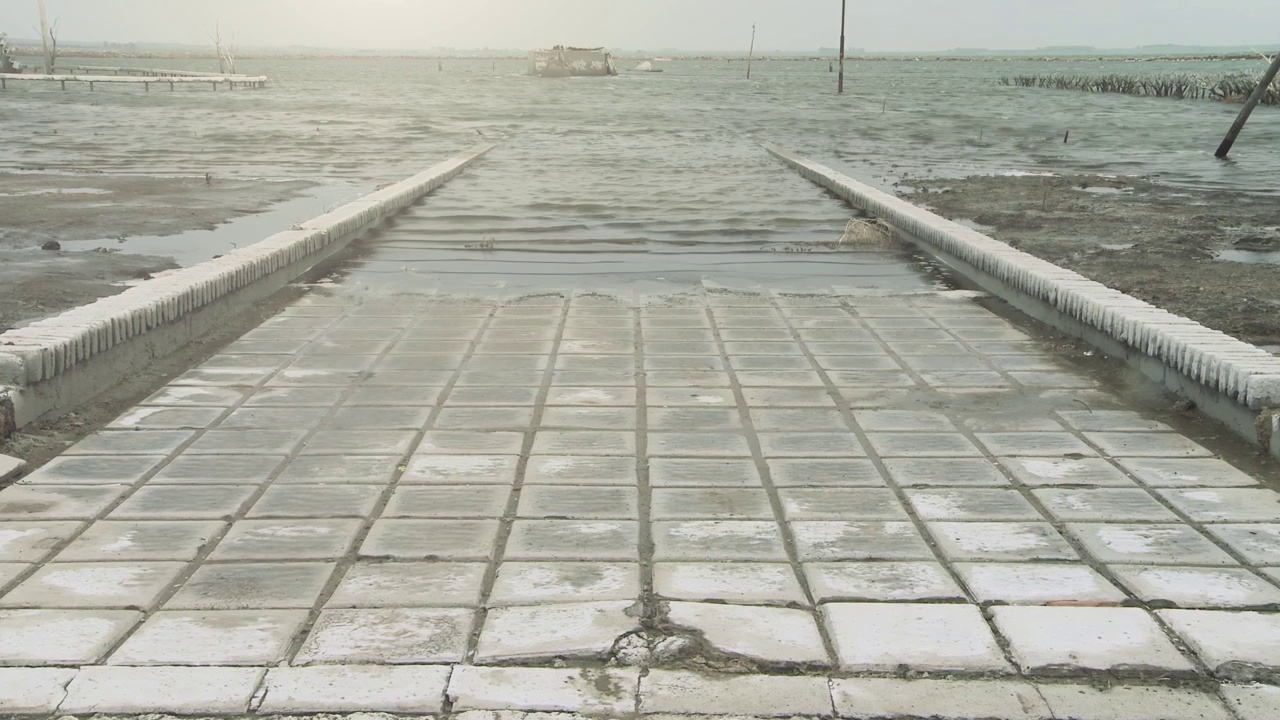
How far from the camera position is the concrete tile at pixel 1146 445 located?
432 cm

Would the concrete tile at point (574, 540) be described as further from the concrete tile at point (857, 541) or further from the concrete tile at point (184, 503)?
the concrete tile at point (184, 503)

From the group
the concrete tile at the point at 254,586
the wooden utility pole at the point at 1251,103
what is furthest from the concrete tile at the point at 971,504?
the wooden utility pole at the point at 1251,103

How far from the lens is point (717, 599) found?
312cm

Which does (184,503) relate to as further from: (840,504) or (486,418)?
(840,504)

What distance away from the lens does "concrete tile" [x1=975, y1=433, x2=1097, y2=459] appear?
170 inches

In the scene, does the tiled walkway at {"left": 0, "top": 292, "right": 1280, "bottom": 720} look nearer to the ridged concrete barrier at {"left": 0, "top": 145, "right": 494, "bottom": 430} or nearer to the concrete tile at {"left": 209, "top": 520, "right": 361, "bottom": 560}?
the concrete tile at {"left": 209, "top": 520, "right": 361, "bottom": 560}

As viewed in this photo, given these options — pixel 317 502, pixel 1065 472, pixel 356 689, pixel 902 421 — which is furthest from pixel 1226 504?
pixel 317 502

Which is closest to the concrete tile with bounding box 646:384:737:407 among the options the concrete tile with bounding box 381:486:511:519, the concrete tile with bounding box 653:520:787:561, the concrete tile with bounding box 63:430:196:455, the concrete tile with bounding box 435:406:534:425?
the concrete tile with bounding box 435:406:534:425

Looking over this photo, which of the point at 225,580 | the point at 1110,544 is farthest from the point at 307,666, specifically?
the point at 1110,544

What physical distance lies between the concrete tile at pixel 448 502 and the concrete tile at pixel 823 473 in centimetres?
56

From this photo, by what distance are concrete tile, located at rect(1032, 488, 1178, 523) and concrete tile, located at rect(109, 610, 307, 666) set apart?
2350 millimetres

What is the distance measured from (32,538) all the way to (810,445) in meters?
2.61

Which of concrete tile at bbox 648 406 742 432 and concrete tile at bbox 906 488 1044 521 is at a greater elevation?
concrete tile at bbox 648 406 742 432

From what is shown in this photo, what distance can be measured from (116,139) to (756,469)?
2163 cm
